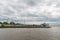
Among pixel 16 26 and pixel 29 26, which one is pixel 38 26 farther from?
pixel 16 26

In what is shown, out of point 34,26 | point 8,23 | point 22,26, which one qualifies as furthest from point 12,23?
point 34,26

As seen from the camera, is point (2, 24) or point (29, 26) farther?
point (29, 26)

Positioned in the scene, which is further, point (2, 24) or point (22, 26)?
point (22, 26)

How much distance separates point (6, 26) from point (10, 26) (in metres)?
1.56

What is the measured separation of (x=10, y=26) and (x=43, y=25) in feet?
36.6

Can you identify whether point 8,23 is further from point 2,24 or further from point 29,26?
point 29,26

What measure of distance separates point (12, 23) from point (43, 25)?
10089 mm

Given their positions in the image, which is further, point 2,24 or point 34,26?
point 34,26

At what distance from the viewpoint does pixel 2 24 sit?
41.7m

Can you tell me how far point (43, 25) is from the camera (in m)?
42.0

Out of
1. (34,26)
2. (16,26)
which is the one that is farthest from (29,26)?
(16,26)

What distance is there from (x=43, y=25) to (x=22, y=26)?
8.84m

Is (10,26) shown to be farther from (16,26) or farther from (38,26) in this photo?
(38,26)

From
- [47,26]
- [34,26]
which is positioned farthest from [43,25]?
[34,26]
